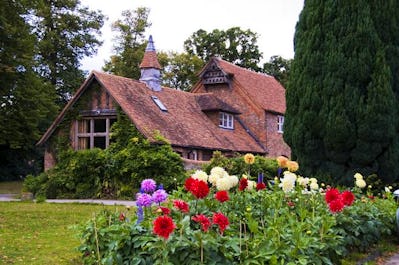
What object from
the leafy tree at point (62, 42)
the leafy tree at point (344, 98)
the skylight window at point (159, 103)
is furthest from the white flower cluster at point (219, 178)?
the leafy tree at point (62, 42)

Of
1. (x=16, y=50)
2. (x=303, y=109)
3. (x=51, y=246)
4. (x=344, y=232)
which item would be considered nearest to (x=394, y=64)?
(x=303, y=109)

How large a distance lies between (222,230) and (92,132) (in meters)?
22.8

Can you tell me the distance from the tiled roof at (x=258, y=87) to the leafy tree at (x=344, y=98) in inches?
733

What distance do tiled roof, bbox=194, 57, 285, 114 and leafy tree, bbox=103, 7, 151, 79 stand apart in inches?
507

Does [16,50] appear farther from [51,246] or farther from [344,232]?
[344,232]

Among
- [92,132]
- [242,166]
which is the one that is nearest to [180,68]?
[92,132]

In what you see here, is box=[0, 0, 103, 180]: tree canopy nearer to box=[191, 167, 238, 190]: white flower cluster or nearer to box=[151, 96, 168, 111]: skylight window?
box=[151, 96, 168, 111]: skylight window

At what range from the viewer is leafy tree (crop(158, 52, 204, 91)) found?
51.5m

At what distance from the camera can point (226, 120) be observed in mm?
32938

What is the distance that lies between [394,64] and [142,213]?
424 inches

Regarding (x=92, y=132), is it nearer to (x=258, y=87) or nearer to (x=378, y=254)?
(x=258, y=87)

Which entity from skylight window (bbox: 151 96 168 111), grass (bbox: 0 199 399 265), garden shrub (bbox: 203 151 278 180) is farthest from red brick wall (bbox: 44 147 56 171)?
grass (bbox: 0 199 399 265)

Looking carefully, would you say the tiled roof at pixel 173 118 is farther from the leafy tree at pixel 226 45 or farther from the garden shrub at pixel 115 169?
the leafy tree at pixel 226 45

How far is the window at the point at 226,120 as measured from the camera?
32.2m
